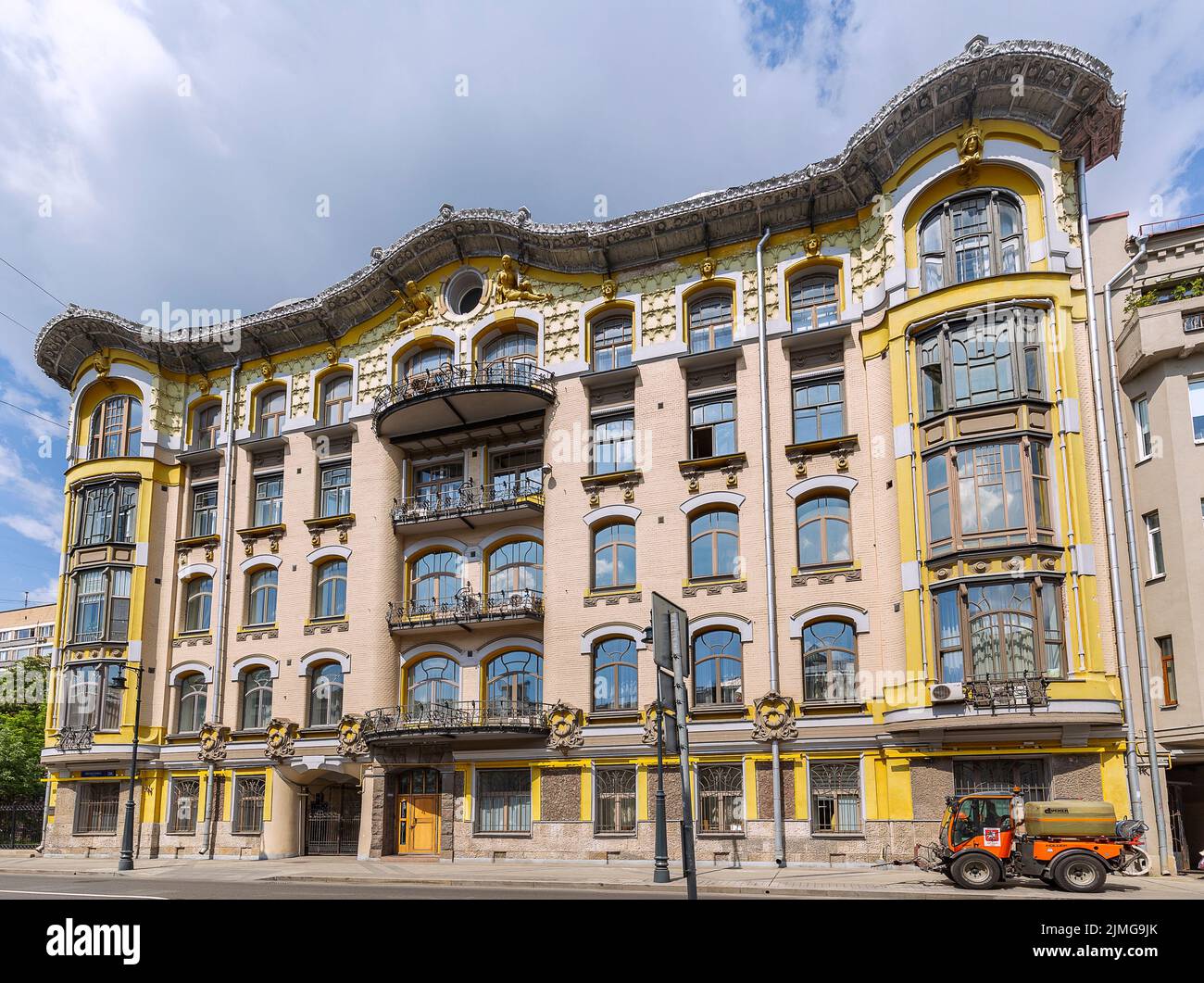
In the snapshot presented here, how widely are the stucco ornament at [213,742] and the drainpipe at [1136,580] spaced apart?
27808mm

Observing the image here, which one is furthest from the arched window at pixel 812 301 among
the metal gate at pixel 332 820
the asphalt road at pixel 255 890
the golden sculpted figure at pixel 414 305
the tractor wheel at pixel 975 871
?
the metal gate at pixel 332 820

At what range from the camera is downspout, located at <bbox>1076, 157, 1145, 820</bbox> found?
2359 cm

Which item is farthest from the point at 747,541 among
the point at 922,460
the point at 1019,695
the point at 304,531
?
the point at 304,531

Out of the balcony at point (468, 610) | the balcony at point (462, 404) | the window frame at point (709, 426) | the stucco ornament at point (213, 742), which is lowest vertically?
the stucco ornament at point (213, 742)

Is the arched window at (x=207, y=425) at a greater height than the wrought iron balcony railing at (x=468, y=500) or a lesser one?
greater

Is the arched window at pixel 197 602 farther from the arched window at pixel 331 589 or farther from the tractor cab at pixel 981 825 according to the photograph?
the tractor cab at pixel 981 825

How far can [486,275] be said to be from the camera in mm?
35250

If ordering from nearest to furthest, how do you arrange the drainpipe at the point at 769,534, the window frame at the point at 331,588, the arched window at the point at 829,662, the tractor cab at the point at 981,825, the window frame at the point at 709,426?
the tractor cab at the point at 981,825 < the drainpipe at the point at 769,534 < the arched window at the point at 829,662 < the window frame at the point at 709,426 < the window frame at the point at 331,588

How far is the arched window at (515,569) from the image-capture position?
106 feet

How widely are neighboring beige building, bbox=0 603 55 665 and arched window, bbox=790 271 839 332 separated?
8899cm

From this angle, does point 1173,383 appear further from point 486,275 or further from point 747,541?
point 486,275

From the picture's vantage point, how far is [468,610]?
3183cm

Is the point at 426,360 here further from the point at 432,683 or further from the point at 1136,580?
the point at 1136,580

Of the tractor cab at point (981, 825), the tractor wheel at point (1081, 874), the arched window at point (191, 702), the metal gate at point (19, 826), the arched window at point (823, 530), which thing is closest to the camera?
the tractor wheel at point (1081, 874)
